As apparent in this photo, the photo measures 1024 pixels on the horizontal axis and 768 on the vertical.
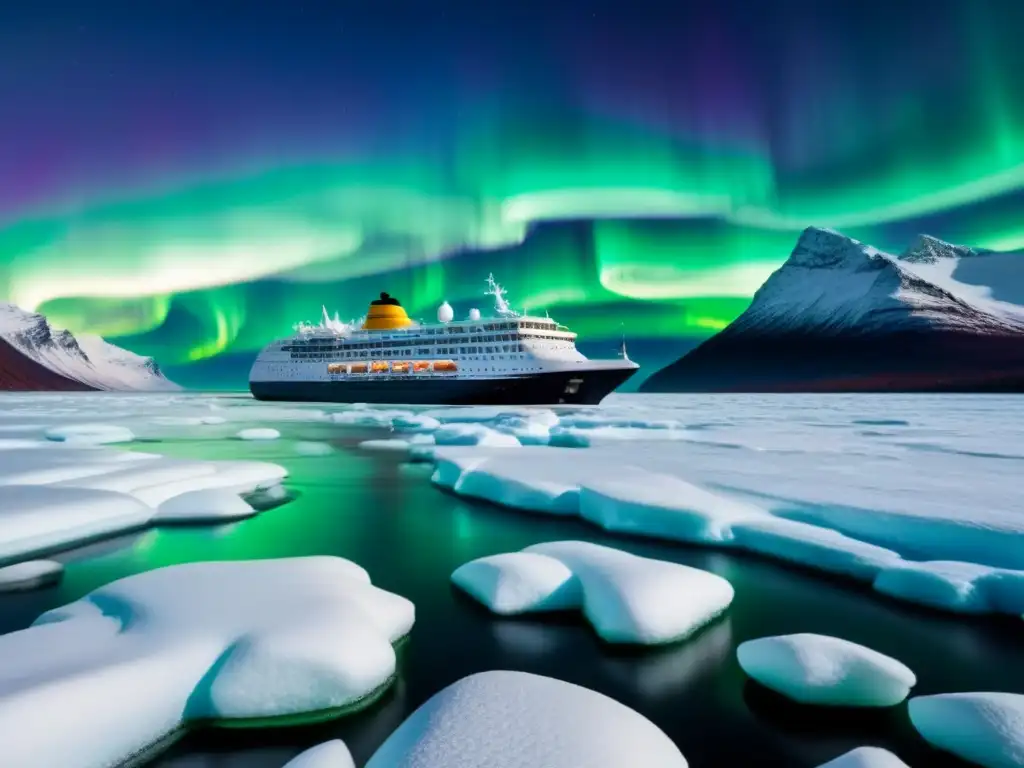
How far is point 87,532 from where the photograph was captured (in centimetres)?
628

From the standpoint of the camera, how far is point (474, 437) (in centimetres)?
1502

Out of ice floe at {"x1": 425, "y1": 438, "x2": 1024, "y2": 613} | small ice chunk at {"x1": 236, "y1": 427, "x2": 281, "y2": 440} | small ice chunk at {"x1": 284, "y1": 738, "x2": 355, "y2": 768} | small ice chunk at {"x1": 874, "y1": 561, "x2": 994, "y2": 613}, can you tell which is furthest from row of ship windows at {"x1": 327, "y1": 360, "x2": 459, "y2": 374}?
small ice chunk at {"x1": 284, "y1": 738, "x2": 355, "y2": 768}

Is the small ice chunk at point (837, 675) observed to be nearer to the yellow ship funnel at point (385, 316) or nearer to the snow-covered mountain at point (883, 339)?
the yellow ship funnel at point (385, 316)

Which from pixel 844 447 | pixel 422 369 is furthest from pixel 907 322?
pixel 844 447

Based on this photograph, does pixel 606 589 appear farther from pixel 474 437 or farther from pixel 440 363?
pixel 440 363

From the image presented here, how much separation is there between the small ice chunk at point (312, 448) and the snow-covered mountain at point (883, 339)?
137 m

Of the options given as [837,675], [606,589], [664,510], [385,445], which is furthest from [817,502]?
[385,445]

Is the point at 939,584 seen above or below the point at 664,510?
below

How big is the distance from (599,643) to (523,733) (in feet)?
5.51

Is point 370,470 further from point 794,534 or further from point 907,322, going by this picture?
point 907,322

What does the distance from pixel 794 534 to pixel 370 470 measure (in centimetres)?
863

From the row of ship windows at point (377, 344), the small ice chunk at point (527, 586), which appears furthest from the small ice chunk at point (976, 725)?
the row of ship windows at point (377, 344)

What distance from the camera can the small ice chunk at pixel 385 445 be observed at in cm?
1578

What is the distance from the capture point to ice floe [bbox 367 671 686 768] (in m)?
2.20
